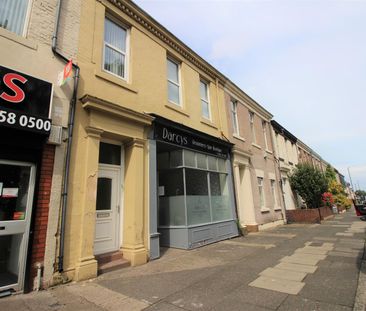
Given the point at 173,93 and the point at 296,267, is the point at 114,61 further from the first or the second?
the point at 296,267

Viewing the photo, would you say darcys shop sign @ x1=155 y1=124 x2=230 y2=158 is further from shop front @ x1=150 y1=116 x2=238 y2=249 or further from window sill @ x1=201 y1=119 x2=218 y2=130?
window sill @ x1=201 y1=119 x2=218 y2=130

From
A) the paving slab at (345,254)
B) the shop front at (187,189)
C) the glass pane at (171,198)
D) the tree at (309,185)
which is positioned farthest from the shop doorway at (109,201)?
the tree at (309,185)

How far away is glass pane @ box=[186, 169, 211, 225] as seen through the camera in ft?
26.7

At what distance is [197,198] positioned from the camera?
27.9 ft

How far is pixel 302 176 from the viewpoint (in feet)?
56.0

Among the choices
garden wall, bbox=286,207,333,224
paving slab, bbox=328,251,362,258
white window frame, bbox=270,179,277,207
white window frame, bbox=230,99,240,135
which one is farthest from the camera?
garden wall, bbox=286,207,333,224

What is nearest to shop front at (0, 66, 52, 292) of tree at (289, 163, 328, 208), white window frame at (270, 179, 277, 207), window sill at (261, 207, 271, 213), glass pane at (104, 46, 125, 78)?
glass pane at (104, 46, 125, 78)

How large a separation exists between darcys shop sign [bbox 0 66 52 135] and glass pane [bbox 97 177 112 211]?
2.03 metres

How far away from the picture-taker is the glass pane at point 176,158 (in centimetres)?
823

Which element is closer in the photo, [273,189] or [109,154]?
[109,154]

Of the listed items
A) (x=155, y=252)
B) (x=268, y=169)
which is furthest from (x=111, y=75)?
(x=268, y=169)

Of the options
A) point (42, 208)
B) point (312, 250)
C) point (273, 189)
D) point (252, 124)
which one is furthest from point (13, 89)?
point (273, 189)

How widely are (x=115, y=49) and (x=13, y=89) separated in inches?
131

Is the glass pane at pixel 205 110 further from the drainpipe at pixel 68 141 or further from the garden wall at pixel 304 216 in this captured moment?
the garden wall at pixel 304 216
